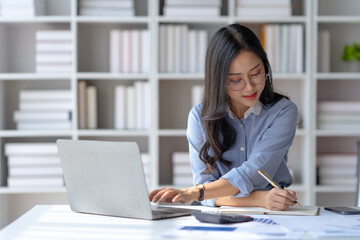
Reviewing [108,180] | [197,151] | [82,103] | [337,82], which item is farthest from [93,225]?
[337,82]

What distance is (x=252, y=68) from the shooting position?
6.28 feet

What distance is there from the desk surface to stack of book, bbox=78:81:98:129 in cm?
178

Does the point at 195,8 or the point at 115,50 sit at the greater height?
the point at 195,8

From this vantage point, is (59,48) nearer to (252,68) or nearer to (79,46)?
(79,46)

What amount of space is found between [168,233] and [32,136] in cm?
248

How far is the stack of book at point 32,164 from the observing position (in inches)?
135

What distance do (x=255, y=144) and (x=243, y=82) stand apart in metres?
0.26

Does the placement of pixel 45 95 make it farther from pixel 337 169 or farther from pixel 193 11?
pixel 337 169

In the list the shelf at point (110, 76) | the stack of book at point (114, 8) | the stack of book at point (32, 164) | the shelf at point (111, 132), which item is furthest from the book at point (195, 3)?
the stack of book at point (32, 164)

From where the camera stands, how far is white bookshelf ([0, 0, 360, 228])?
134 inches

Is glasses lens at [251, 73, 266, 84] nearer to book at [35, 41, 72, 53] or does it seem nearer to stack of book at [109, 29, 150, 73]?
stack of book at [109, 29, 150, 73]

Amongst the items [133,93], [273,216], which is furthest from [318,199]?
[273,216]

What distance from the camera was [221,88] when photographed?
196 centimetres

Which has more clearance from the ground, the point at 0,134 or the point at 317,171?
the point at 0,134
